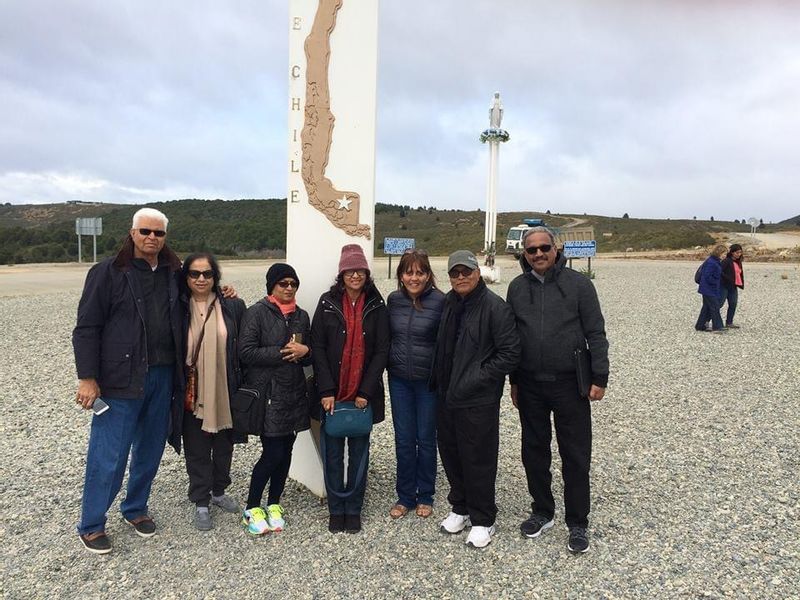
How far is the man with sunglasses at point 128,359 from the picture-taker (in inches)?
123

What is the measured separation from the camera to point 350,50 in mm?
4121

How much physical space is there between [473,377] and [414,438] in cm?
77

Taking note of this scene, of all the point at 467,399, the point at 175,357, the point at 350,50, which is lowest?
the point at 467,399

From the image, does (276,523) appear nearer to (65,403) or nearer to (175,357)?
(175,357)

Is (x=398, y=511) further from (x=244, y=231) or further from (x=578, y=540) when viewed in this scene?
(x=244, y=231)

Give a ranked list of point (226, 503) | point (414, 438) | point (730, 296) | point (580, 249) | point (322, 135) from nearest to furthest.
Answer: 1. point (414, 438)
2. point (226, 503)
3. point (322, 135)
4. point (730, 296)
5. point (580, 249)

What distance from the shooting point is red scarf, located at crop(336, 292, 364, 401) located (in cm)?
353

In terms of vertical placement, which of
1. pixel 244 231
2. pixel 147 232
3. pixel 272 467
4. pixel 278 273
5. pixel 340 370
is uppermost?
pixel 244 231

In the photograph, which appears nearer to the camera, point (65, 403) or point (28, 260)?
point (65, 403)

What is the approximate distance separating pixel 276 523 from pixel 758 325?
12.3 meters

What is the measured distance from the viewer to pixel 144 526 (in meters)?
3.57

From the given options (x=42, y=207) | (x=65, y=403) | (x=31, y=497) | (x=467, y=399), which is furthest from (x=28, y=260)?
(x=42, y=207)

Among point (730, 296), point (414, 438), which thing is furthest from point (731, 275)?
point (414, 438)

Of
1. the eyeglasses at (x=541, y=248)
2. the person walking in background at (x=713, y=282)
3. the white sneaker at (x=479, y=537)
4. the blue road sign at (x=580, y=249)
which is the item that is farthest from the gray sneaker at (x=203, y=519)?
the blue road sign at (x=580, y=249)
